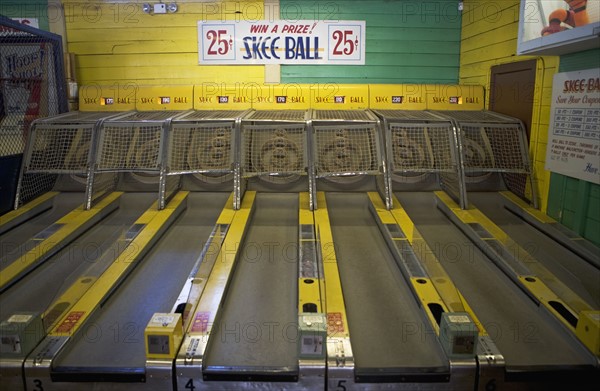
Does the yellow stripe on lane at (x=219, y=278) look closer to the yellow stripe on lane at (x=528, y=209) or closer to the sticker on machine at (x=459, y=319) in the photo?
the sticker on machine at (x=459, y=319)

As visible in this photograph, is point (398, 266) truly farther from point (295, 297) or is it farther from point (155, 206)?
point (155, 206)

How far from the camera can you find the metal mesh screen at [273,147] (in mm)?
5047

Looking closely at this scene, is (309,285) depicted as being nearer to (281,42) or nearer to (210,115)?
(210,115)

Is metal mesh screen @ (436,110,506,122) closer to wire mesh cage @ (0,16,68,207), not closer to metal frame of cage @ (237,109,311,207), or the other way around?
metal frame of cage @ (237,109,311,207)

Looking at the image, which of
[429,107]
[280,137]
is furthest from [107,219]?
[429,107]

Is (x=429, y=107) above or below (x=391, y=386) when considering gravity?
above

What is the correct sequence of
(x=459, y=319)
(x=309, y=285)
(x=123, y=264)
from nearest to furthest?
(x=459, y=319), (x=309, y=285), (x=123, y=264)

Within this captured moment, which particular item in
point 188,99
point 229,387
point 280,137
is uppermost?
point 188,99

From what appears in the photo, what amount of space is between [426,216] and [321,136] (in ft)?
5.10

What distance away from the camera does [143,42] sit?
677 centimetres

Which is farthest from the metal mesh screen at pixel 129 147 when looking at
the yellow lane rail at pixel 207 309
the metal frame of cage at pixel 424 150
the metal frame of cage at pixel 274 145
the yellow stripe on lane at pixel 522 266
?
the yellow stripe on lane at pixel 522 266

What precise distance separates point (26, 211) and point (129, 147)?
4.41 feet

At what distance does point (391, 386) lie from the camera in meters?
2.47

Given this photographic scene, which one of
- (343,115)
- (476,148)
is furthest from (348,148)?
(476,148)
